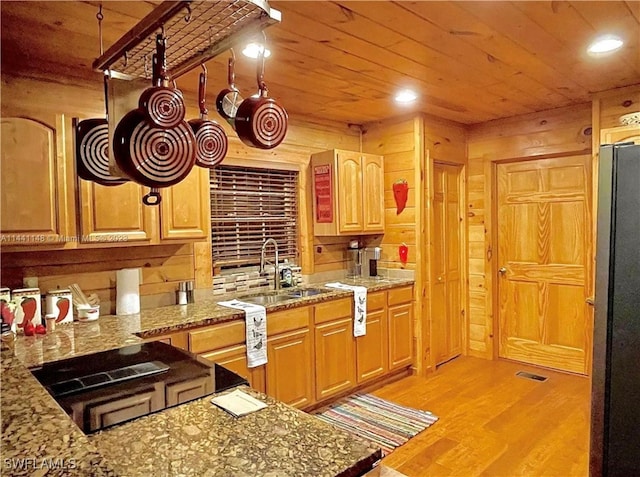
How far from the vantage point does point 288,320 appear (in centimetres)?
317

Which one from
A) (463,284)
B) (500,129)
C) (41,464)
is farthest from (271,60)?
(463,284)

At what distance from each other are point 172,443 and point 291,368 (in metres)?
2.09

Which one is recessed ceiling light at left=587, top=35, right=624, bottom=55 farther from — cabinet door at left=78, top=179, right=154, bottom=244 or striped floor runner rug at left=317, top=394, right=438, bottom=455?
cabinet door at left=78, top=179, right=154, bottom=244

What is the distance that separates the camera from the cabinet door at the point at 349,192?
13.0 ft

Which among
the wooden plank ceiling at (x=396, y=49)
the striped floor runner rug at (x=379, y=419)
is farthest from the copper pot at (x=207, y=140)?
the striped floor runner rug at (x=379, y=419)

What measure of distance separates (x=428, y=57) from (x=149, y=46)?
5.74 feet

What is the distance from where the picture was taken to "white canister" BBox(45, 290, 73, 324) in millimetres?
2561

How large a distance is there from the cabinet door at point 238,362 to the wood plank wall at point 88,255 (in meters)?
0.68

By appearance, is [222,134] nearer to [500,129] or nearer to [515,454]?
[515,454]

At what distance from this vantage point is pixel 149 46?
4.66ft

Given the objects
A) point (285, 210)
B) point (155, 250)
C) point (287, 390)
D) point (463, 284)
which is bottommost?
point (287, 390)

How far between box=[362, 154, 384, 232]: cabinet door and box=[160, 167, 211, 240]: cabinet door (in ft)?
5.14

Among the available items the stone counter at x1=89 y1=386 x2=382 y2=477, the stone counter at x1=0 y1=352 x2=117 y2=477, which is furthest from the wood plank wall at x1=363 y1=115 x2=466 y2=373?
the stone counter at x1=0 y1=352 x2=117 y2=477

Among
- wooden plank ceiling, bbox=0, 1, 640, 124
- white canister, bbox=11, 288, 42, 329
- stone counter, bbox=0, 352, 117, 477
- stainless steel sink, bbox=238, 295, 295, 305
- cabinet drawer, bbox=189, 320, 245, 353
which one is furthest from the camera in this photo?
stainless steel sink, bbox=238, 295, 295, 305
